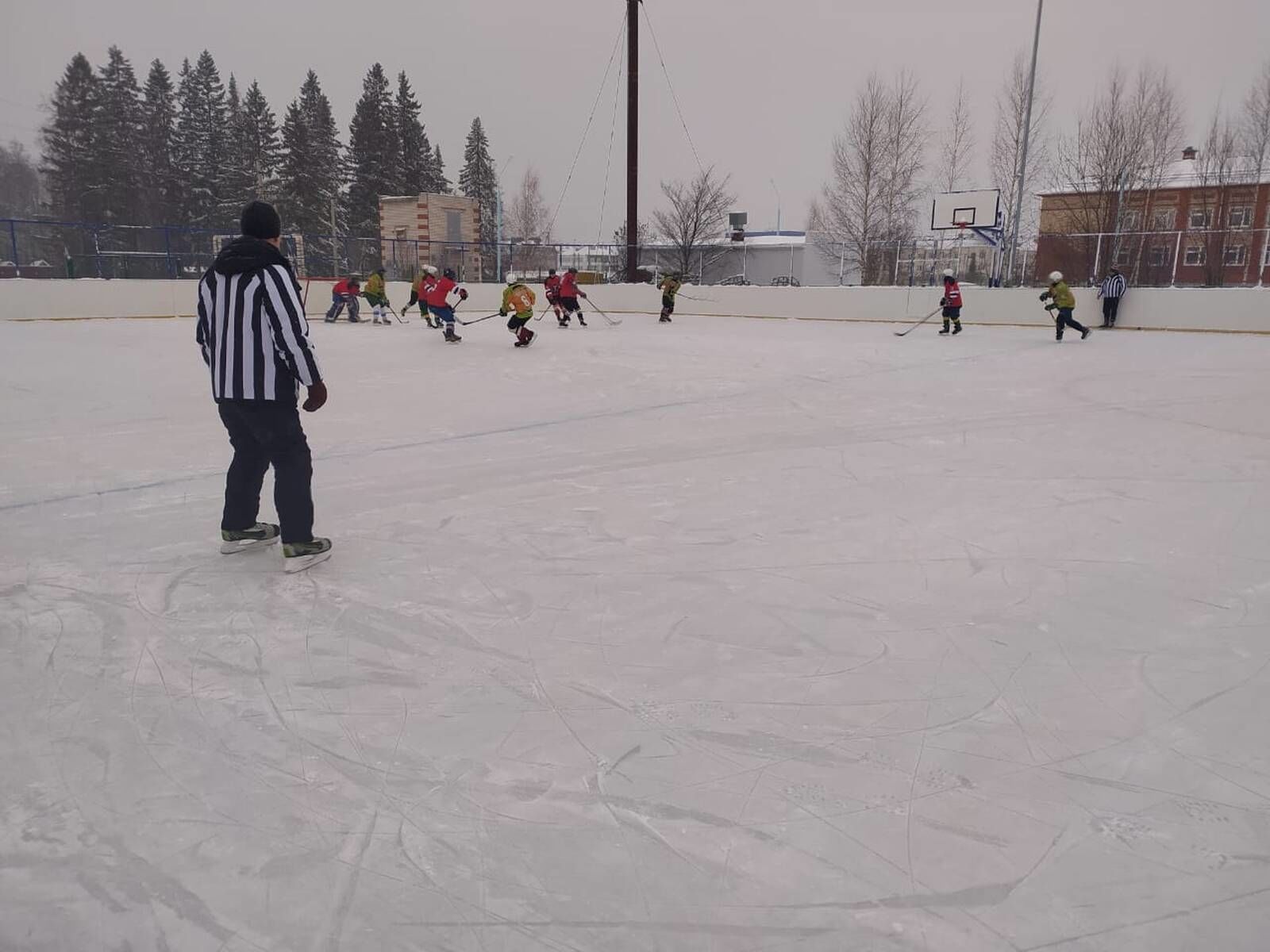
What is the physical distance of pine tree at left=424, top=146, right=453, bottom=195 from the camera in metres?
53.6

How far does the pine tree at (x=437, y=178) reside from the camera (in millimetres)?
53566

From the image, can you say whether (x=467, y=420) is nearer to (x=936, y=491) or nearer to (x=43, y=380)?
(x=936, y=491)

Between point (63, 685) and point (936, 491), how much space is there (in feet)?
14.2

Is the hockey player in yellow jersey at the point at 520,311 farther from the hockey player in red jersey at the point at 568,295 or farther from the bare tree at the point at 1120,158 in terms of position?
the bare tree at the point at 1120,158

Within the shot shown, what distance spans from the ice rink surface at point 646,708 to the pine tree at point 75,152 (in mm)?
45988

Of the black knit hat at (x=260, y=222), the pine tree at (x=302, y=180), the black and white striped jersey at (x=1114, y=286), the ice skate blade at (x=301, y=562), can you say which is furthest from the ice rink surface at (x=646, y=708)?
the pine tree at (x=302, y=180)

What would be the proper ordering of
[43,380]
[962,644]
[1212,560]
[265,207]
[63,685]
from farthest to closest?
[43,380] → [1212,560] → [265,207] → [962,644] → [63,685]

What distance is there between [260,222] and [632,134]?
23.0 m

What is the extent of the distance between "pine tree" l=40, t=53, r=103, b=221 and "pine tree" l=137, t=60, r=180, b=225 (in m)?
2.60

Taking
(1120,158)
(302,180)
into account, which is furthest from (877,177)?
(302,180)

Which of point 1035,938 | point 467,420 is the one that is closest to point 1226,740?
point 1035,938

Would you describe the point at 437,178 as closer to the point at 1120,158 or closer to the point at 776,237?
the point at 776,237

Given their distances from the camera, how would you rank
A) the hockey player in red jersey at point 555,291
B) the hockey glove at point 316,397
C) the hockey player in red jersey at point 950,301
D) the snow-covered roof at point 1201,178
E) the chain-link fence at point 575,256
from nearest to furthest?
the hockey glove at point 316,397 → the hockey player in red jersey at point 950,301 → the hockey player in red jersey at point 555,291 → the chain-link fence at point 575,256 → the snow-covered roof at point 1201,178

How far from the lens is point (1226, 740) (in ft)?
7.58
